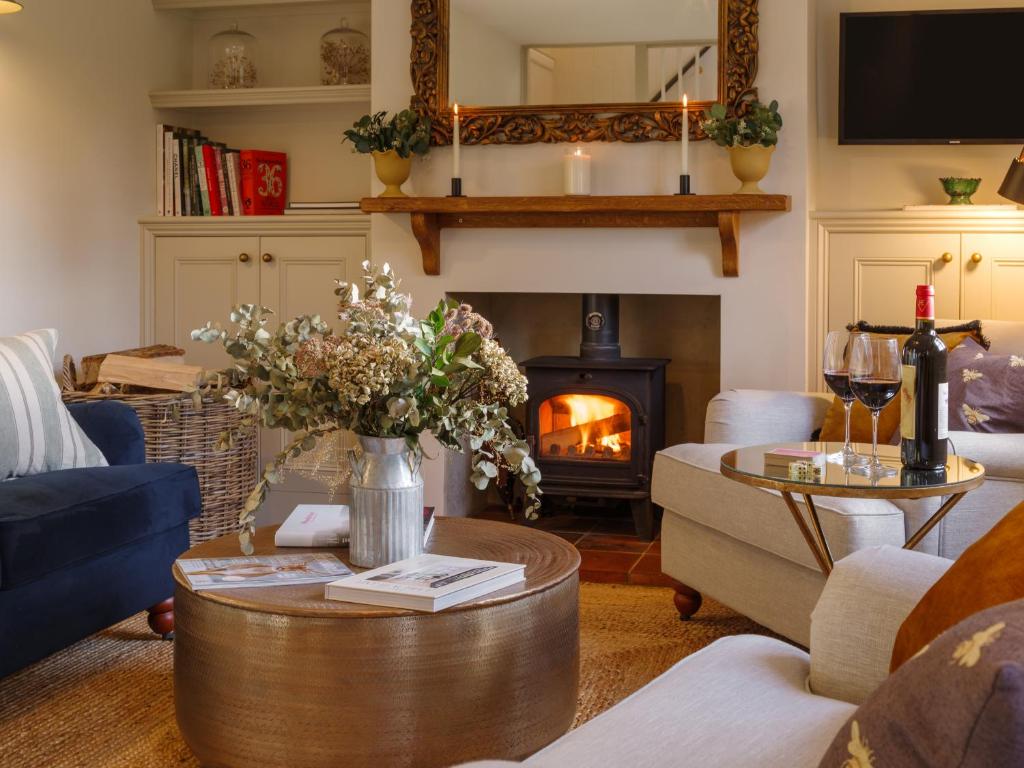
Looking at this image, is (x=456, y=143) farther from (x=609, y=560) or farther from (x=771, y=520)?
(x=771, y=520)

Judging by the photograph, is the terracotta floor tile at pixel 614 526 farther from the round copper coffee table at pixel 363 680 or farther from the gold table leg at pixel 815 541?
the round copper coffee table at pixel 363 680

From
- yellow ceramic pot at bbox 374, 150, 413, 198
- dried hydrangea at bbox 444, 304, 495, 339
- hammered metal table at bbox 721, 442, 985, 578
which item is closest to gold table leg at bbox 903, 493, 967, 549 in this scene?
hammered metal table at bbox 721, 442, 985, 578

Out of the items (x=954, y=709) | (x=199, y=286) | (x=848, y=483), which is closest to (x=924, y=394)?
(x=848, y=483)

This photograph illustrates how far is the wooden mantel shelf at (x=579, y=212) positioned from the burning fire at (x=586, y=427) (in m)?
0.64

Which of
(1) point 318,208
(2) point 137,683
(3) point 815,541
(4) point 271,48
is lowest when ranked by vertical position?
(2) point 137,683

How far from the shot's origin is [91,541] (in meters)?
2.57

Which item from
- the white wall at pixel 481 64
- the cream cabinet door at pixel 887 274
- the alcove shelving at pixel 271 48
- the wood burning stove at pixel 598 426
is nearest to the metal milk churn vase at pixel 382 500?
the wood burning stove at pixel 598 426

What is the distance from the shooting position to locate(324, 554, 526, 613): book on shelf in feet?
5.98

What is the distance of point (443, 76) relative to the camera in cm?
418

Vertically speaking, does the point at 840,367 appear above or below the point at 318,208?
below

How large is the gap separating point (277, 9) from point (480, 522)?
3.17 m

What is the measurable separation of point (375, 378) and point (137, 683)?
1.22 meters

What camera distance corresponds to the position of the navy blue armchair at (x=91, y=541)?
238 centimetres

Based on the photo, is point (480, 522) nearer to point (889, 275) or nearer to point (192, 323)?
point (889, 275)
